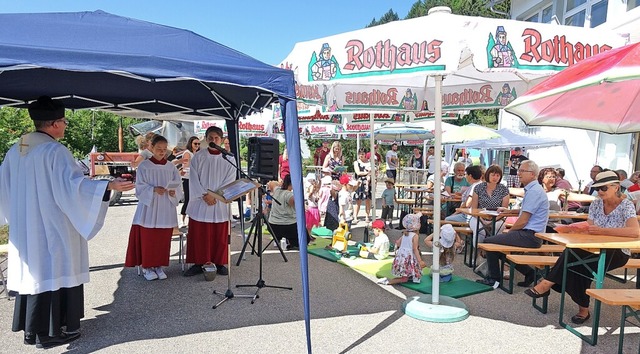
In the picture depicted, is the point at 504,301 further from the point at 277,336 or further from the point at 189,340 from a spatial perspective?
the point at 189,340

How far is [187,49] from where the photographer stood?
3248mm

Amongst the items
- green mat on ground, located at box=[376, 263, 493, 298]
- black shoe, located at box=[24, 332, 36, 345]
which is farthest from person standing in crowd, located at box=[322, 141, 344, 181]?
Answer: black shoe, located at box=[24, 332, 36, 345]

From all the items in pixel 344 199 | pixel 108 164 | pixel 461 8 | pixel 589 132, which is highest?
pixel 461 8

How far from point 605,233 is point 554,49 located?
1877 millimetres

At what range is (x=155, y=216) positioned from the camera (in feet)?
16.0

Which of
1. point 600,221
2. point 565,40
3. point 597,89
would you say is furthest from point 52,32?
point 597,89

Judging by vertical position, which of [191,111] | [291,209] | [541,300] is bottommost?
[541,300]

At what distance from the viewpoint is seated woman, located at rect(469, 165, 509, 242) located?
5875 mm

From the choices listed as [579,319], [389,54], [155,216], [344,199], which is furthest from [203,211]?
[579,319]

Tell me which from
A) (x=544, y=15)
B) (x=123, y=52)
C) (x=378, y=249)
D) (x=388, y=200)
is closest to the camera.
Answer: (x=123, y=52)

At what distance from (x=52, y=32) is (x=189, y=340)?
2601mm

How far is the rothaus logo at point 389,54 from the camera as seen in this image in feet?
10.5

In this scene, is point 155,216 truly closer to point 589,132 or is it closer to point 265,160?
point 265,160

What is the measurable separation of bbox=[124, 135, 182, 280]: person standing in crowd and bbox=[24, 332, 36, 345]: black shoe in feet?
5.30
